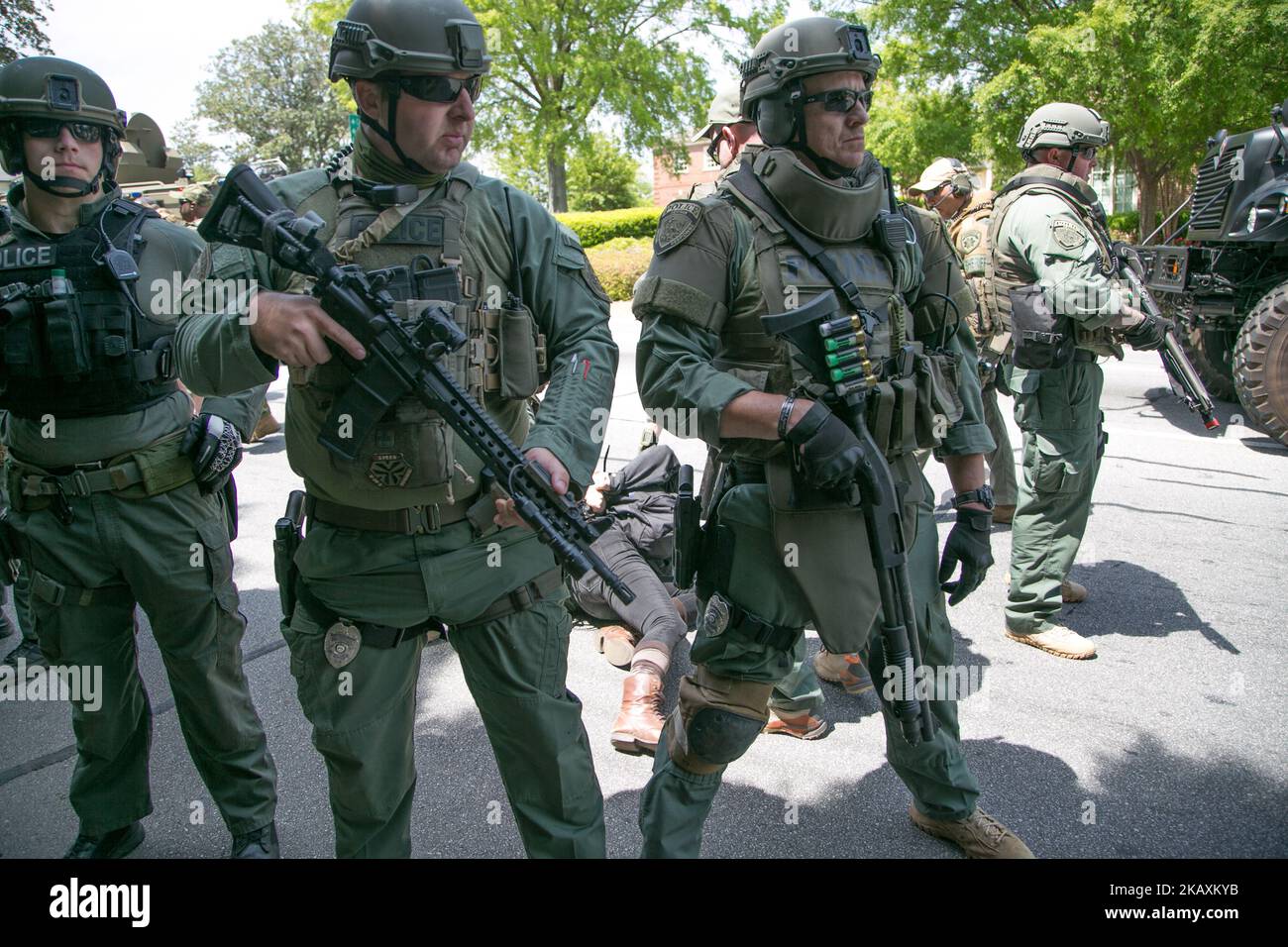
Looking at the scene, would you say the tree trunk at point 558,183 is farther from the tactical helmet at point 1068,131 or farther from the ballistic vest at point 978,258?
the tactical helmet at point 1068,131

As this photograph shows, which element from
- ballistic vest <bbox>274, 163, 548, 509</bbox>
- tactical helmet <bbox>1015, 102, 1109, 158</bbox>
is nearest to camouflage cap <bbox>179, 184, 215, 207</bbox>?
tactical helmet <bbox>1015, 102, 1109, 158</bbox>

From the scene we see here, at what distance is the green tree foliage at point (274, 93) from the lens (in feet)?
148

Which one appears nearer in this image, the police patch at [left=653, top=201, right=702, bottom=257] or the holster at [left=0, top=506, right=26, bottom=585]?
the police patch at [left=653, top=201, right=702, bottom=257]

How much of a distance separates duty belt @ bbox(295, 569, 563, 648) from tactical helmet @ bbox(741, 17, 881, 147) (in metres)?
1.31

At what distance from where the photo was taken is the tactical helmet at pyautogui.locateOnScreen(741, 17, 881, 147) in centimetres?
237

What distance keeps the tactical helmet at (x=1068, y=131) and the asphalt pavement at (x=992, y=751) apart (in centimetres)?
215

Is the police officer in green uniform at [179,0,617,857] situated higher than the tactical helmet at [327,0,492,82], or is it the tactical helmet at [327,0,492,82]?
the tactical helmet at [327,0,492,82]

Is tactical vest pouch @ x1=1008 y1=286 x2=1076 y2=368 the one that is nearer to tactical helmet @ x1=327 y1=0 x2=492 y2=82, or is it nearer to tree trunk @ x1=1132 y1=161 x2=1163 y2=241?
tactical helmet @ x1=327 y1=0 x2=492 y2=82

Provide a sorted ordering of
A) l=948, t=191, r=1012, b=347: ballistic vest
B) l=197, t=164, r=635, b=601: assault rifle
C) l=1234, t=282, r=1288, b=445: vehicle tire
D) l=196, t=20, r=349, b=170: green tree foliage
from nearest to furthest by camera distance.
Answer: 1. l=197, t=164, r=635, b=601: assault rifle
2. l=948, t=191, r=1012, b=347: ballistic vest
3. l=1234, t=282, r=1288, b=445: vehicle tire
4. l=196, t=20, r=349, b=170: green tree foliage

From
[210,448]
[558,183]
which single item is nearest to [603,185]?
[558,183]

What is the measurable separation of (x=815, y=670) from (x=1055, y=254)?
207cm

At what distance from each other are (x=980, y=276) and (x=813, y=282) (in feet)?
11.7

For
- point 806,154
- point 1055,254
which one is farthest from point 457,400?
point 1055,254

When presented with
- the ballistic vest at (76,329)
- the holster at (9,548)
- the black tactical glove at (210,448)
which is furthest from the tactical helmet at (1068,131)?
the holster at (9,548)
